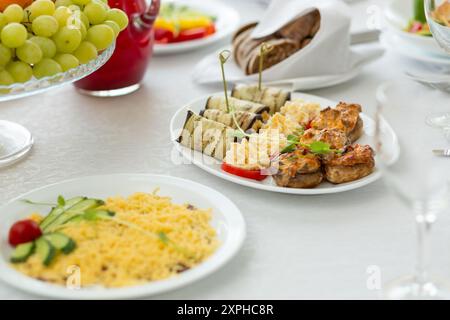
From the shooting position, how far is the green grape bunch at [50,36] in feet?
4.10

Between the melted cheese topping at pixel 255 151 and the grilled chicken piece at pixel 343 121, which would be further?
the grilled chicken piece at pixel 343 121

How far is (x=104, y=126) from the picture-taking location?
1540 millimetres

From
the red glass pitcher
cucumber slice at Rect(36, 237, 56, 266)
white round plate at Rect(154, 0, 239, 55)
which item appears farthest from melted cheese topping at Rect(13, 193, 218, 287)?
white round plate at Rect(154, 0, 239, 55)

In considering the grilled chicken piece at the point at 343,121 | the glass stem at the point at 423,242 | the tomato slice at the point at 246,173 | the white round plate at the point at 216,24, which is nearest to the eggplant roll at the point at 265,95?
the grilled chicken piece at the point at 343,121

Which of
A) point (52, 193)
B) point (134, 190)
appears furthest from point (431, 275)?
point (52, 193)

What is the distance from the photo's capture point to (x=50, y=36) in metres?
1.31

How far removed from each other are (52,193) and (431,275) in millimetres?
598

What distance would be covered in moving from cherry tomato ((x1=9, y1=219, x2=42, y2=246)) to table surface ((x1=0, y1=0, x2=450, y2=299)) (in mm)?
75

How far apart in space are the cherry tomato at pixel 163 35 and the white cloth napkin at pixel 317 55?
0.26 metres

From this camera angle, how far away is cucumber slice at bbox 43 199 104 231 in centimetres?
108

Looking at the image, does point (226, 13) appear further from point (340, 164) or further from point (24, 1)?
point (340, 164)

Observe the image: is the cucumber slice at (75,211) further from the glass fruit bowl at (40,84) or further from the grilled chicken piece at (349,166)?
the grilled chicken piece at (349,166)

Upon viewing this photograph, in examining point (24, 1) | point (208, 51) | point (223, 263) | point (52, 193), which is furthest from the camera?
point (208, 51)

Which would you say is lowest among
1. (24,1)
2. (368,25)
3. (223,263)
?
(368,25)
